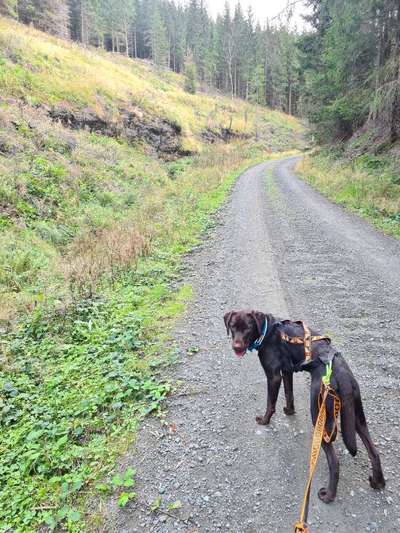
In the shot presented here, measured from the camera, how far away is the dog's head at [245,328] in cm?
314

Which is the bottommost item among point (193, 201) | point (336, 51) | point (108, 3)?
point (193, 201)

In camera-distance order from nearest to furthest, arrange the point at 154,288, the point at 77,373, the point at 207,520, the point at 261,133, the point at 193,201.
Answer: the point at 207,520, the point at 77,373, the point at 154,288, the point at 193,201, the point at 261,133

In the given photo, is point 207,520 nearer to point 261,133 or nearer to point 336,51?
point 336,51

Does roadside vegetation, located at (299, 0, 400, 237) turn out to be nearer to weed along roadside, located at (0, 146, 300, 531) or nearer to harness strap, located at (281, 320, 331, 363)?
weed along roadside, located at (0, 146, 300, 531)

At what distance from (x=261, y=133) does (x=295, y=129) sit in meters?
12.3

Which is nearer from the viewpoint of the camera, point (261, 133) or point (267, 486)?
point (267, 486)

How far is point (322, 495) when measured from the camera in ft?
8.75

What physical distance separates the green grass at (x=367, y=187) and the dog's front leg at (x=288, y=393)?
7614 mm

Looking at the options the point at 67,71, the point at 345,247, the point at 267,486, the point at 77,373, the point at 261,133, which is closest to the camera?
the point at 267,486

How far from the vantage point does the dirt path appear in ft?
8.58

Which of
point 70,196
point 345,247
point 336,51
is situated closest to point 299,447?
point 345,247

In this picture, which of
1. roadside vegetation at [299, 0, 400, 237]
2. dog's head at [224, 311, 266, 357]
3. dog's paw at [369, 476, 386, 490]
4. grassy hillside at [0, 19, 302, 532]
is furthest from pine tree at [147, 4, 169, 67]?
dog's paw at [369, 476, 386, 490]

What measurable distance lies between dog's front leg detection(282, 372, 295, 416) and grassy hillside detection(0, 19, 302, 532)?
1.34m

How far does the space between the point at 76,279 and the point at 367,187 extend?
37.9ft
